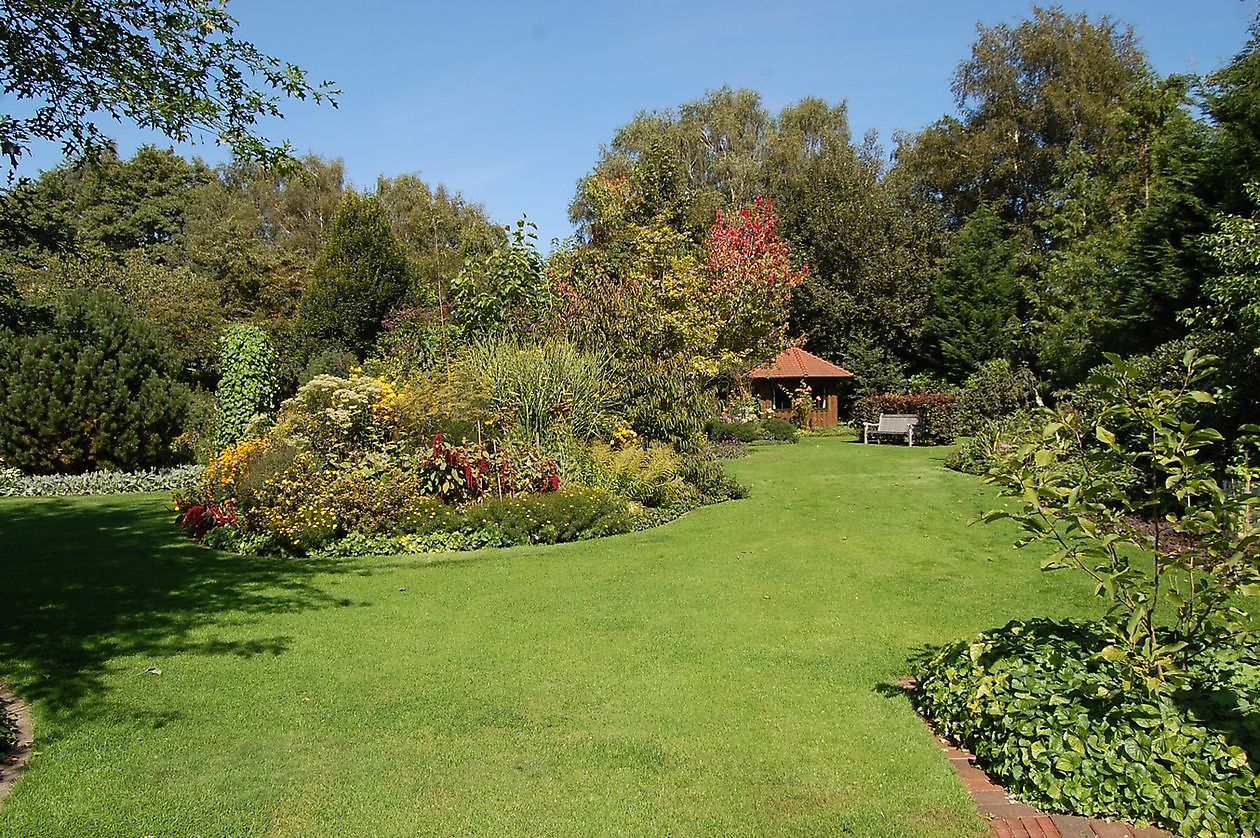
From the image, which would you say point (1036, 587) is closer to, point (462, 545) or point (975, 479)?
point (462, 545)

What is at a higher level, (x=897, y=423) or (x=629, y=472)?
(x=897, y=423)

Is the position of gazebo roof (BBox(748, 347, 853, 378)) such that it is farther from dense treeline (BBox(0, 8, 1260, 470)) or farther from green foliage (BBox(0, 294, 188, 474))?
green foliage (BBox(0, 294, 188, 474))

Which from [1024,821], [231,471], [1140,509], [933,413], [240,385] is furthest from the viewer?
[933,413]

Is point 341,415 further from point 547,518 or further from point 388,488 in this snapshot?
point 547,518

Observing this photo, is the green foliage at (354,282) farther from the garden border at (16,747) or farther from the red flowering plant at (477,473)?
the garden border at (16,747)

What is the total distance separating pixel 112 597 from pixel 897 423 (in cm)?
2036

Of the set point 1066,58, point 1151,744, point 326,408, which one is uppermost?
point 1066,58

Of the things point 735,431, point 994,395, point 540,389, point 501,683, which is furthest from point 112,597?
point 735,431

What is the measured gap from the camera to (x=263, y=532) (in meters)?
10.1

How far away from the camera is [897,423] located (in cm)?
2392

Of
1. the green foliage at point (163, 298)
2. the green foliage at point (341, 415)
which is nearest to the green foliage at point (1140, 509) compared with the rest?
the green foliage at point (341, 415)

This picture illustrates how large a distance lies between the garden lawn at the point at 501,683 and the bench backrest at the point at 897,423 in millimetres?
13621

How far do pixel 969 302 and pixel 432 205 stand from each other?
24592 mm

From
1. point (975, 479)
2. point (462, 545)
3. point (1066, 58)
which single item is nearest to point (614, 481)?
point (462, 545)
